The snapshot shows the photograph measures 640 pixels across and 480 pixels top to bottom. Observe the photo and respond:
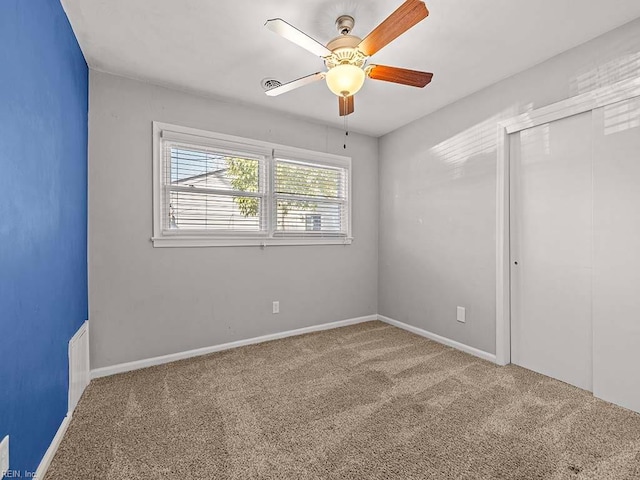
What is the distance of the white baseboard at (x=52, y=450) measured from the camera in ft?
4.86

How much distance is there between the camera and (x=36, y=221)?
57.3 inches

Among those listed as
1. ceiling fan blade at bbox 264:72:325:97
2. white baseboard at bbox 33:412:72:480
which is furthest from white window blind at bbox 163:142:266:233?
white baseboard at bbox 33:412:72:480

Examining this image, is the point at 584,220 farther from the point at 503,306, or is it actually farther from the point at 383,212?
the point at 383,212

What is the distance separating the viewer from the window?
2.88 metres

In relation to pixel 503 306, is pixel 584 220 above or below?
above

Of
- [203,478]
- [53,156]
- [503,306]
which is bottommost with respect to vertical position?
[203,478]

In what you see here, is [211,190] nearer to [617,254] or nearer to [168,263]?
[168,263]

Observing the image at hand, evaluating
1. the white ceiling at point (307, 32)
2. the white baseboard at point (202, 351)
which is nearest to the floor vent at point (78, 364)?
the white baseboard at point (202, 351)

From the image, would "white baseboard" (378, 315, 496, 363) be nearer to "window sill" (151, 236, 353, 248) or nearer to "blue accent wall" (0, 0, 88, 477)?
"window sill" (151, 236, 353, 248)

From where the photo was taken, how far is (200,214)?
9.94 feet

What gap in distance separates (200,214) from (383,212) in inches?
88.3

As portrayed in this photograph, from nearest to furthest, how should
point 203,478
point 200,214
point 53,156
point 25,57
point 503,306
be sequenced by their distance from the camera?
point 25,57 → point 203,478 → point 53,156 → point 503,306 → point 200,214

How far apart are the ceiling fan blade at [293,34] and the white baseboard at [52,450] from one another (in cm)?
234

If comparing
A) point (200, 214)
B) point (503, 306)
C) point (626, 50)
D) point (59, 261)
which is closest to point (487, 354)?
point (503, 306)
